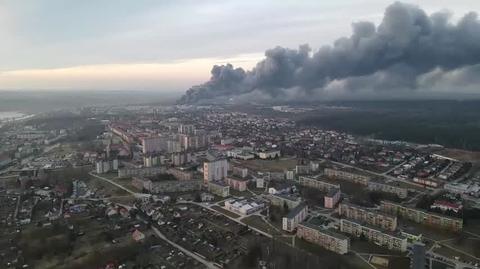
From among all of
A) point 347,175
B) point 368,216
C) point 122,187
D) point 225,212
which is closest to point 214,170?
point 122,187

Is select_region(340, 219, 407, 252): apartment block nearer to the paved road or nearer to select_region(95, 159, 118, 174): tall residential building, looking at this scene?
the paved road

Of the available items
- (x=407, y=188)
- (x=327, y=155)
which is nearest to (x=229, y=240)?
(x=407, y=188)

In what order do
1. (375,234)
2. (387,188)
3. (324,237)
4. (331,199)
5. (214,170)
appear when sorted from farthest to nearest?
(214,170)
(387,188)
(331,199)
(375,234)
(324,237)

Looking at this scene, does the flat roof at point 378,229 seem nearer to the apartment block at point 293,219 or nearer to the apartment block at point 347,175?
the apartment block at point 293,219

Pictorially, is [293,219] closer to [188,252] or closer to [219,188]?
[188,252]

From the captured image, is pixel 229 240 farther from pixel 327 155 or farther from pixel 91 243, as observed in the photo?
pixel 327 155

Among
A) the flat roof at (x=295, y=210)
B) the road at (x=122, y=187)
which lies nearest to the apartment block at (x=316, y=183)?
the flat roof at (x=295, y=210)

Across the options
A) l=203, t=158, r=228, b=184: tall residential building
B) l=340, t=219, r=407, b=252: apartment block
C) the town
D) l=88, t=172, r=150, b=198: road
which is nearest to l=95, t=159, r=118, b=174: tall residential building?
the town
